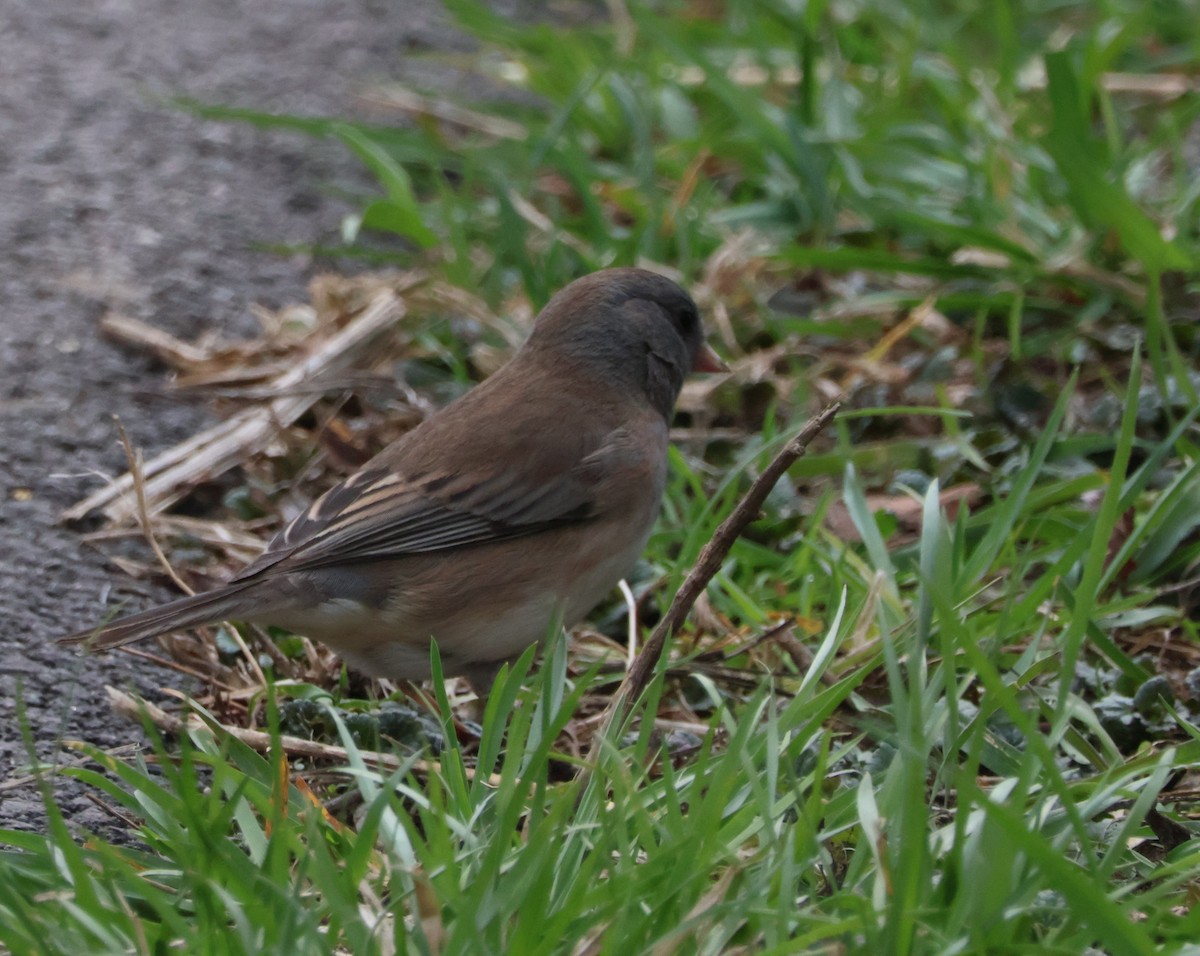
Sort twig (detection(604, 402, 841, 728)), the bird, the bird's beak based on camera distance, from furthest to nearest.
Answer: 1. the bird's beak
2. the bird
3. twig (detection(604, 402, 841, 728))

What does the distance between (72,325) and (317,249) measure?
0.68m

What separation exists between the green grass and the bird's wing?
0.89ft

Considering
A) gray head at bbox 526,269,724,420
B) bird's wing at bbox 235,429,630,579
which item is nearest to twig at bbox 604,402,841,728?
bird's wing at bbox 235,429,630,579

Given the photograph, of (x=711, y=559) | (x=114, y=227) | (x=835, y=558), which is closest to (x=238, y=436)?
(x=114, y=227)

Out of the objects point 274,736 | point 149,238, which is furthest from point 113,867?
Answer: point 149,238

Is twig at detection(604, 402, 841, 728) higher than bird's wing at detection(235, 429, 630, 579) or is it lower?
higher

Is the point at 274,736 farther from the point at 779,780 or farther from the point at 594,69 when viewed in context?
the point at 594,69

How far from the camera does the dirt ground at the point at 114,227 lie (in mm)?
2793

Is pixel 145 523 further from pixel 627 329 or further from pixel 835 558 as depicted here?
pixel 835 558

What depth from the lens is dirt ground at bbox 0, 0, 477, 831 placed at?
9.16 feet

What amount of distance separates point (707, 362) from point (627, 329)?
0.31 meters

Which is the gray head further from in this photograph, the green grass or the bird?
the green grass

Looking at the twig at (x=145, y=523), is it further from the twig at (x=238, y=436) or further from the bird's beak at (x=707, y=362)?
the bird's beak at (x=707, y=362)

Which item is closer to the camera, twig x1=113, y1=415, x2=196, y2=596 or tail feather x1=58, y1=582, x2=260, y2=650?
tail feather x1=58, y1=582, x2=260, y2=650
